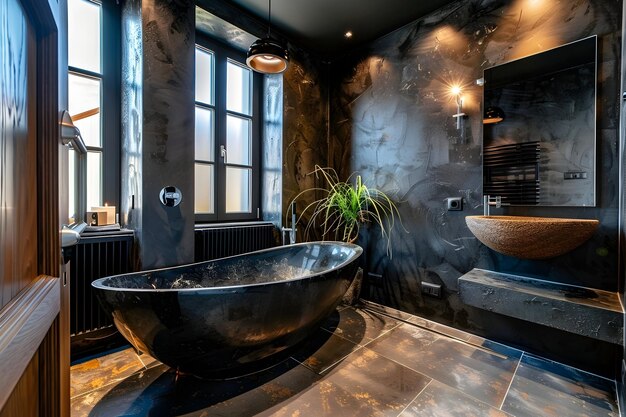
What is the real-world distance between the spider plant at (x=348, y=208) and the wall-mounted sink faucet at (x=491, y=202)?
74 cm

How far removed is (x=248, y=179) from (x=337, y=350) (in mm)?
1889

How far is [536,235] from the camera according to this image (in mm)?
1613

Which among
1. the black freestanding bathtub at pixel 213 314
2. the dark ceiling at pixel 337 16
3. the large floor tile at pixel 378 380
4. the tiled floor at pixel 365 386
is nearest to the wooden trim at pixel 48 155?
the black freestanding bathtub at pixel 213 314

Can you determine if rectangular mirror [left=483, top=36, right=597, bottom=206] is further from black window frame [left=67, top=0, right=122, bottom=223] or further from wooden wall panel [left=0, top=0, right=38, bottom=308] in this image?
black window frame [left=67, top=0, right=122, bottom=223]

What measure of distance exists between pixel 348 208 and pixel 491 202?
46.6 inches

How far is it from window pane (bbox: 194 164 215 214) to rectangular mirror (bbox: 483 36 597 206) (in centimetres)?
239

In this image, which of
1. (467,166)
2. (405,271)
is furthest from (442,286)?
(467,166)

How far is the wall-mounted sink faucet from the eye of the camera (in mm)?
2059

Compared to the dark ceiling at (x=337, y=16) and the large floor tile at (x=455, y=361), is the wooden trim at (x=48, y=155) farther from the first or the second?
the dark ceiling at (x=337, y=16)

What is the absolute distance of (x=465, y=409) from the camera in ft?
4.61

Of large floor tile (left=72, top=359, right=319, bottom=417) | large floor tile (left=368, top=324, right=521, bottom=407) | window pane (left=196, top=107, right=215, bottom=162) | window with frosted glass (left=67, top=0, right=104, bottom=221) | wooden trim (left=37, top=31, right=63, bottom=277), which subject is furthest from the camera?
window pane (left=196, top=107, right=215, bottom=162)

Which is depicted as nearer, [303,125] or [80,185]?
[80,185]

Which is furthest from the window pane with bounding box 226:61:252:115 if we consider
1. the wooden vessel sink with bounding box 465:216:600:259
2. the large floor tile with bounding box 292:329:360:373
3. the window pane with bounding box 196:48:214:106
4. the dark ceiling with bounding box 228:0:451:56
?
the wooden vessel sink with bounding box 465:216:600:259

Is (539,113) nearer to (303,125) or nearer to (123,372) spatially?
(303,125)
